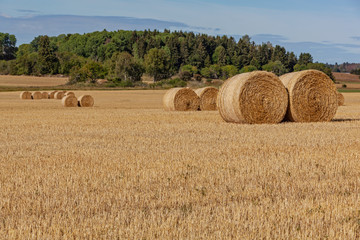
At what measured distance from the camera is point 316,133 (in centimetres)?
1333

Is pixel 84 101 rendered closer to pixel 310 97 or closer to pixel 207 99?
pixel 207 99

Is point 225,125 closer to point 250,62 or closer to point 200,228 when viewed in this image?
point 200,228

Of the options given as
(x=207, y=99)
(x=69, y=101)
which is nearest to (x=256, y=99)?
(x=207, y=99)

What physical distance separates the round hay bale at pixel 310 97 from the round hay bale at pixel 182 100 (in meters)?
8.07

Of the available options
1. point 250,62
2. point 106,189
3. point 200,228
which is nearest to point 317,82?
point 106,189

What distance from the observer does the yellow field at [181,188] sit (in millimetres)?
4969

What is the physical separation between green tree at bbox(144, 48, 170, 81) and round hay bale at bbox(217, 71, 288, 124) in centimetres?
11527

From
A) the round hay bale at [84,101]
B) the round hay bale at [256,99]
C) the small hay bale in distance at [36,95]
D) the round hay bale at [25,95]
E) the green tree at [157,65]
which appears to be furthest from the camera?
the green tree at [157,65]

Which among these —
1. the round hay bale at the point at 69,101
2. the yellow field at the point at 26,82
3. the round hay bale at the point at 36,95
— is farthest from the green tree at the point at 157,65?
the round hay bale at the point at 69,101

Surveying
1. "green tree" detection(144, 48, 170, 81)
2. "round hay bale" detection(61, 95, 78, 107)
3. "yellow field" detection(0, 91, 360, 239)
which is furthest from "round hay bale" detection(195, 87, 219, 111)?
"green tree" detection(144, 48, 170, 81)

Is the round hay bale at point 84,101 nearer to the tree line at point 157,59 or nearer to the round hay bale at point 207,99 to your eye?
the round hay bale at point 207,99

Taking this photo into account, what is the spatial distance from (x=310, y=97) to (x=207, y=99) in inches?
351

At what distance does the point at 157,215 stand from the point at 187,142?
6138 mm

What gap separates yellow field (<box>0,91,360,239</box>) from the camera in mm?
4969
